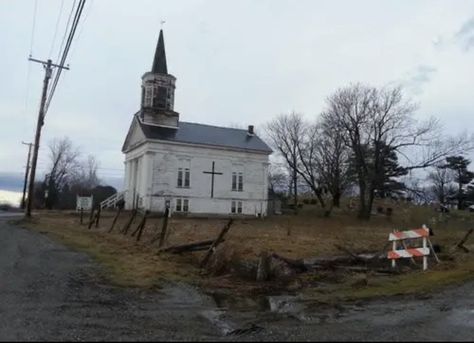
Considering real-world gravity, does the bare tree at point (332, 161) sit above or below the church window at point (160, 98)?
below

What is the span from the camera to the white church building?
48344 millimetres

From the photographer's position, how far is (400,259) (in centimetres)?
1552

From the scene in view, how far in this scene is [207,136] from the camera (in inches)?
2074

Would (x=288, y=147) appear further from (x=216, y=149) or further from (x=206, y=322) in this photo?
(x=206, y=322)

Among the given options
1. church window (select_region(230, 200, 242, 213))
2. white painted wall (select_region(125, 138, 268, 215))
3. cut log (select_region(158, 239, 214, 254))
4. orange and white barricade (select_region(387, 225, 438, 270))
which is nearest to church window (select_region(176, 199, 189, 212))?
white painted wall (select_region(125, 138, 268, 215))

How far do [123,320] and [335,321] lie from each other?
321 cm

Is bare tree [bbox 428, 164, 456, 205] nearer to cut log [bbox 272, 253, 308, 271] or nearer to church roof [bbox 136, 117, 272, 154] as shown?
church roof [bbox 136, 117, 272, 154]

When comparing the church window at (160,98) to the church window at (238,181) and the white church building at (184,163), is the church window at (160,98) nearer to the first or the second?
the white church building at (184,163)

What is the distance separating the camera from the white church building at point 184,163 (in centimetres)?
4834

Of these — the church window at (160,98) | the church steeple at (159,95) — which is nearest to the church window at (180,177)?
the church steeple at (159,95)

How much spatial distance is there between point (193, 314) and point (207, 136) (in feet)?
147

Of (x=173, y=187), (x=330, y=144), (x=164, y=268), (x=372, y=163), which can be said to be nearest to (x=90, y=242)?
(x=164, y=268)

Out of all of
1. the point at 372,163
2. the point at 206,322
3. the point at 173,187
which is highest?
the point at 372,163

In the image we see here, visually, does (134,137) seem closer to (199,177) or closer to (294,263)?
(199,177)
